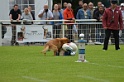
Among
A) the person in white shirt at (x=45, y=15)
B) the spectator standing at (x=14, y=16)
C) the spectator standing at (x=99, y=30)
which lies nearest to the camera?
the spectator standing at (x=14, y=16)

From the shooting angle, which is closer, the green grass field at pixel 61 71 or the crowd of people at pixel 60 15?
the green grass field at pixel 61 71

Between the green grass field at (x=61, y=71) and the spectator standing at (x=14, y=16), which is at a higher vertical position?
the spectator standing at (x=14, y=16)

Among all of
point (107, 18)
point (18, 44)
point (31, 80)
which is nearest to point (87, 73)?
point (31, 80)

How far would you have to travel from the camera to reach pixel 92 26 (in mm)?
28781

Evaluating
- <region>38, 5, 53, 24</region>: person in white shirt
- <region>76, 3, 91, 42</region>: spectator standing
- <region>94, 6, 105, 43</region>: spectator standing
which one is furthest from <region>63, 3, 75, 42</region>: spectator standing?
<region>94, 6, 105, 43</region>: spectator standing

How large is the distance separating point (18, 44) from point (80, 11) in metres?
3.77

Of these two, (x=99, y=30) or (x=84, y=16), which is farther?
(x=84, y=16)

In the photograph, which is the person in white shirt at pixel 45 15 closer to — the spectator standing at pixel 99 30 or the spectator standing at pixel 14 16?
the spectator standing at pixel 14 16

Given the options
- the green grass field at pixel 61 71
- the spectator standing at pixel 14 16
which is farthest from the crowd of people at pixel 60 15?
the green grass field at pixel 61 71

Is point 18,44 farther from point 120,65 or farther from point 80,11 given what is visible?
point 120,65

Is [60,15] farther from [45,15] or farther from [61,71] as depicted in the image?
[61,71]

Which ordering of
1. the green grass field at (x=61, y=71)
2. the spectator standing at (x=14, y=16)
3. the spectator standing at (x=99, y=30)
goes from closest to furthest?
the green grass field at (x=61, y=71) → the spectator standing at (x=14, y=16) → the spectator standing at (x=99, y=30)

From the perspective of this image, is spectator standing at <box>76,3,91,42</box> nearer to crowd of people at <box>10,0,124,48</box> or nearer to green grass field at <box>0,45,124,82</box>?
crowd of people at <box>10,0,124,48</box>

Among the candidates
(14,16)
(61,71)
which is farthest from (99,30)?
(61,71)
